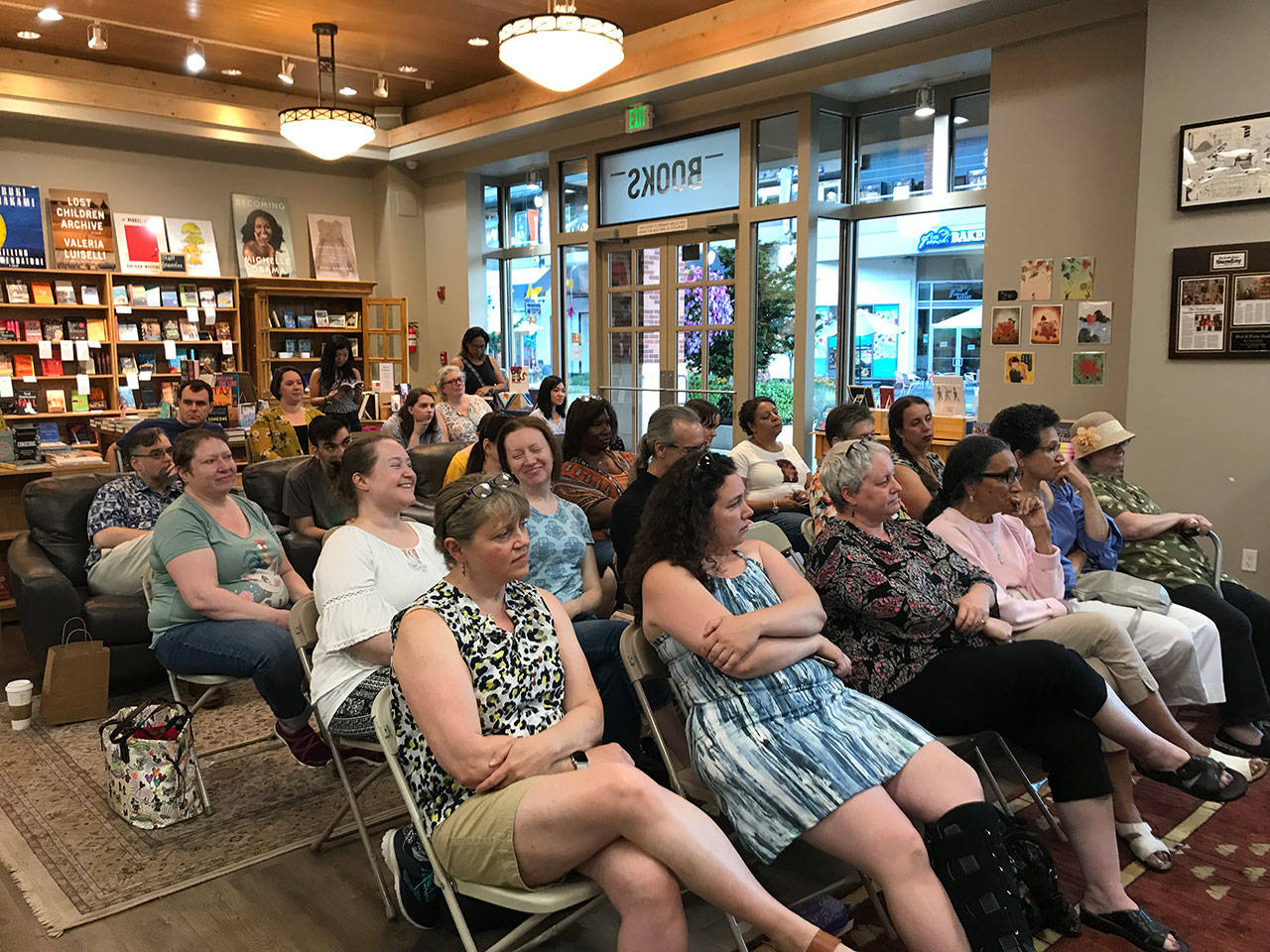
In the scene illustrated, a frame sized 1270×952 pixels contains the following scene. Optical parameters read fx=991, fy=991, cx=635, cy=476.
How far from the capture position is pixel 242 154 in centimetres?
1012

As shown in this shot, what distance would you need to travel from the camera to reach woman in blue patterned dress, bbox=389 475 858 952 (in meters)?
1.91

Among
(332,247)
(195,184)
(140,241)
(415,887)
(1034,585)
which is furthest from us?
(332,247)

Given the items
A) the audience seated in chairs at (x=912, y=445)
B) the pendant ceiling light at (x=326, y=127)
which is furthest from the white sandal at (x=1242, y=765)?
the pendant ceiling light at (x=326, y=127)

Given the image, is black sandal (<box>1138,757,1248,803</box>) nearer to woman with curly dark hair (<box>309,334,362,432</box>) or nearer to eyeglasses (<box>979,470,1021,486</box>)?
eyeglasses (<box>979,470,1021,486</box>)

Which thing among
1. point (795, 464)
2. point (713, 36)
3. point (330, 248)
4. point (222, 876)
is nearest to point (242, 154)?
point (330, 248)

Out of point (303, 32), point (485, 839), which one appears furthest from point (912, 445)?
point (303, 32)

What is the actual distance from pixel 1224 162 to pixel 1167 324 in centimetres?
81

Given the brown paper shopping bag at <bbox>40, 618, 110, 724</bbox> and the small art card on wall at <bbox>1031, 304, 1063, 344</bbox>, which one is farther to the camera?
the small art card on wall at <bbox>1031, 304, 1063, 344</bbox>

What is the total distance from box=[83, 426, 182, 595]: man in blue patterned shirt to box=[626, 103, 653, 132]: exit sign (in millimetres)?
5124

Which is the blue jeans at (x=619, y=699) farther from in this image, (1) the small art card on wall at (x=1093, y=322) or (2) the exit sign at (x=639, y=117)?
(2) the exit sign at (x=639, y=117)

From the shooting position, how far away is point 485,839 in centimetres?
194

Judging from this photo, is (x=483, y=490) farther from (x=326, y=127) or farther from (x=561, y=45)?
(x=326, y=127)

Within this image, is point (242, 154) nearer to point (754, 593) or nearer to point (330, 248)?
point (330, 248)

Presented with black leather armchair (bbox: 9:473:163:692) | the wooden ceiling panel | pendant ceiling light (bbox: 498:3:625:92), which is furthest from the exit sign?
black leather armchair (bbox: 9:473:163:692)
